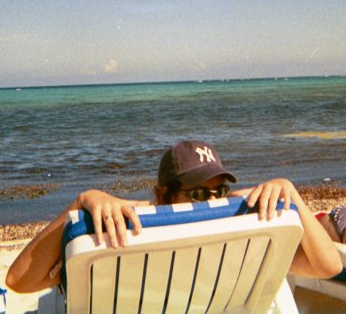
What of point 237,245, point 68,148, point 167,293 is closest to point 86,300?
point 167,293

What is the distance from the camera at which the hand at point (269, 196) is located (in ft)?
6.25

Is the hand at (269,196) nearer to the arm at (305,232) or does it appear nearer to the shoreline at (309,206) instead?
the arm at (305,232)

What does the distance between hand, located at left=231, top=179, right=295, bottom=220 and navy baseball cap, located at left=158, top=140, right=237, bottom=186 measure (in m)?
0.21

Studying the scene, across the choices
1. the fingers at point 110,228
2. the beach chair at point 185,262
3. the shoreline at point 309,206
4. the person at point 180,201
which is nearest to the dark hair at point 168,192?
the person at point 180,201

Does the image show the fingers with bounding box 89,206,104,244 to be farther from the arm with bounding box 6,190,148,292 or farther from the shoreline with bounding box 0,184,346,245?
the shoreline with bounding box 0,184,346,245

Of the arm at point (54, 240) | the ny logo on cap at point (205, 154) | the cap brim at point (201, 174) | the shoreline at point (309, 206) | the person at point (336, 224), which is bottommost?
the shoreline at point (309, 206)

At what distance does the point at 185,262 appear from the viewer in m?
2.01

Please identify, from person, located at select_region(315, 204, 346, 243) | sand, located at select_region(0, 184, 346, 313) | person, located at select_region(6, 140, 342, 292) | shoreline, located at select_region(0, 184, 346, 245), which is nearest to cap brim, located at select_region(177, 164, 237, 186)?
person, located at select_region(6, 140, 342, 292)

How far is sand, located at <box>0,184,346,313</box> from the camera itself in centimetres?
374

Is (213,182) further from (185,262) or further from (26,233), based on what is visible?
(26,233)

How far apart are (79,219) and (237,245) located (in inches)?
22.0

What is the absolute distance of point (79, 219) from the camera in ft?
5.91

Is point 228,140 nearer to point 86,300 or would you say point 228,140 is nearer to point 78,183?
point 78,183

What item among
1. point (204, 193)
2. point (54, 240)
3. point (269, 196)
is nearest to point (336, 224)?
point (204, 193)
